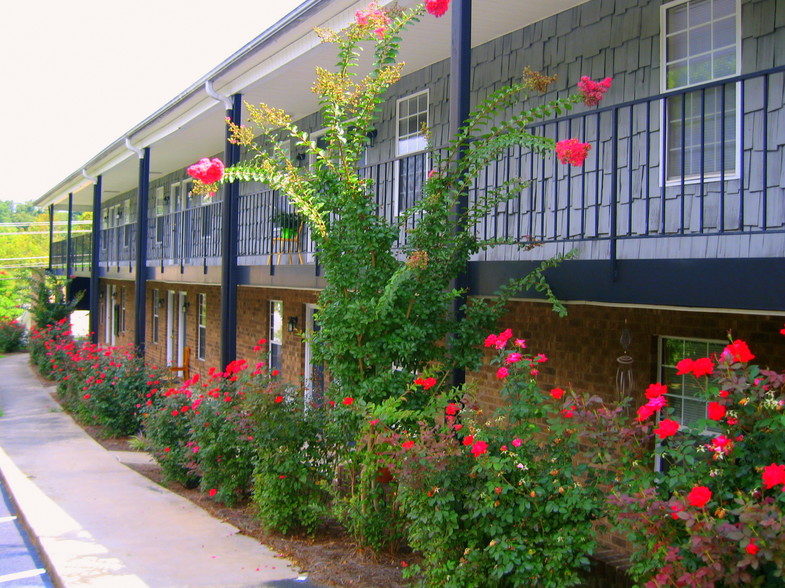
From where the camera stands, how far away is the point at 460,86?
248 inches

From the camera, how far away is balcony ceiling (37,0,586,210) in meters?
8.12

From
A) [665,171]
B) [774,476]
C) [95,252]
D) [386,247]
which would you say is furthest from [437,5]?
[95,252]

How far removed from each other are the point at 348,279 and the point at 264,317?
9.21 m

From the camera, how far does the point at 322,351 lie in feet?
20.2

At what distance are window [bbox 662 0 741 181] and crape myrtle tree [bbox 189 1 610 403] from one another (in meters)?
1.15

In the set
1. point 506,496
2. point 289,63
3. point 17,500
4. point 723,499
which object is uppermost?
point 289,63

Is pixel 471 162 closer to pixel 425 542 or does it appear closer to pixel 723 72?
pixel 723 72

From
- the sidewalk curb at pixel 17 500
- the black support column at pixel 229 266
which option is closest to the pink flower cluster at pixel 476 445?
the sidewalk curb at pixel 17 500

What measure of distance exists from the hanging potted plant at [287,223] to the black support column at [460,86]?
4250mm

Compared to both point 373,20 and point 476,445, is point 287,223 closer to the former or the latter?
point 373,20

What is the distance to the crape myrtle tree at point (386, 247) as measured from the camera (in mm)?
5828

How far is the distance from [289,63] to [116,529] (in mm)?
5624

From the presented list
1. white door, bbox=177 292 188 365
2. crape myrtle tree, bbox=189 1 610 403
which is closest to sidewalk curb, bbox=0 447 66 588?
crape myrtle tree, bbox=189 1 610 403

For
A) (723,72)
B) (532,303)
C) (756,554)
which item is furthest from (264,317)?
(756,554)
